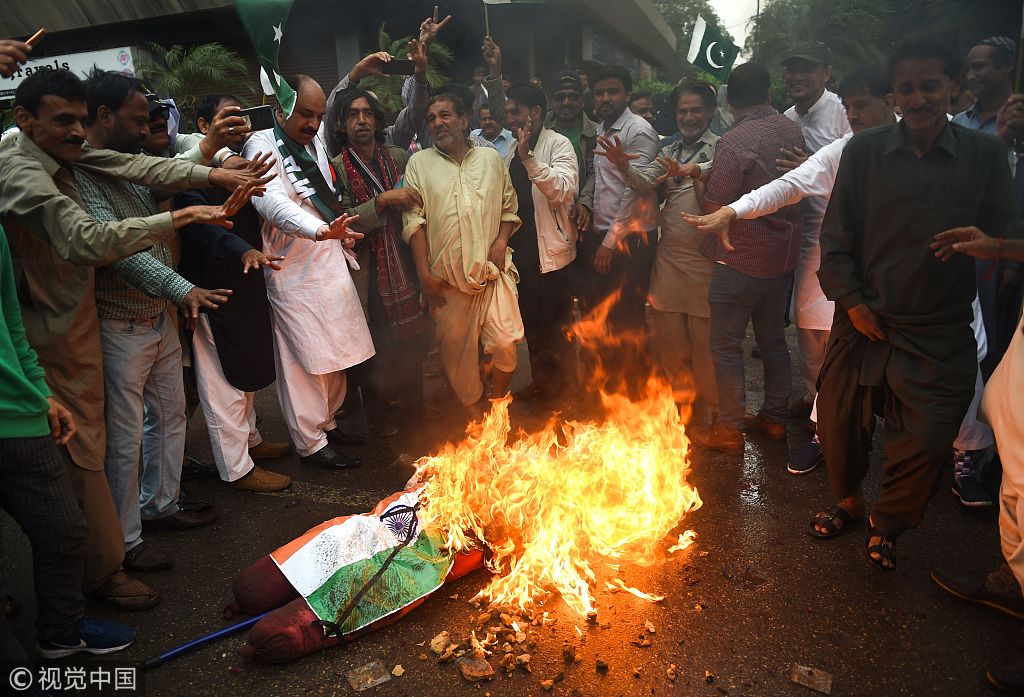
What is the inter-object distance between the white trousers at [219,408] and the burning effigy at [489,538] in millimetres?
1309

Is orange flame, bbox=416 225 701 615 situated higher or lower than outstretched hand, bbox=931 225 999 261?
lower

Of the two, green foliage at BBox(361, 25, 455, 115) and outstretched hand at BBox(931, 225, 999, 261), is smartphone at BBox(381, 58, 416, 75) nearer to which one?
outstretched hand at BBox(931, 225, 999, 261)

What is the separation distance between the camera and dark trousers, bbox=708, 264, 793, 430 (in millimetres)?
4785

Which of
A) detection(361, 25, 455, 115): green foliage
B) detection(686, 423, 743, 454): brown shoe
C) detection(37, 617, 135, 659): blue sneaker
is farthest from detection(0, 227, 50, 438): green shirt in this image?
detection(361, 25, 455, 115): green foliage

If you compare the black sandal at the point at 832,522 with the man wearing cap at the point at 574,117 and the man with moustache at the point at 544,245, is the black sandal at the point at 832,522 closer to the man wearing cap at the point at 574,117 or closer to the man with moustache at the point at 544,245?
the man with moustache at the point at 544,245

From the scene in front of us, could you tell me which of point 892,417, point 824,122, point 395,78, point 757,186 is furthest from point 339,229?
point 395,78

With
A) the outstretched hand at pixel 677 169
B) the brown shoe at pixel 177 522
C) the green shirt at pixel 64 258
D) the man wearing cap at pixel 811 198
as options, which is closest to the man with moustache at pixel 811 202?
the man wearing cap at pixel 811 198

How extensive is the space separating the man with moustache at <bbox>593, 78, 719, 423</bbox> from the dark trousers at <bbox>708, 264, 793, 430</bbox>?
8.7 inches

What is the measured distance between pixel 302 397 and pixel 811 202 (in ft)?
12.2

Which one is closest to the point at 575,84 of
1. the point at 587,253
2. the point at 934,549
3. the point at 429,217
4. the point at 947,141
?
the point at 587,253

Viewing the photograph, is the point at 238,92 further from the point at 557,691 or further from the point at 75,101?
the point at 557,691

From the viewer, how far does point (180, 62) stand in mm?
15727

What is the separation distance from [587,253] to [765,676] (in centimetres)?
379

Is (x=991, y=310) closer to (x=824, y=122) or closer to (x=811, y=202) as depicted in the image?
(x=811, y=202)
